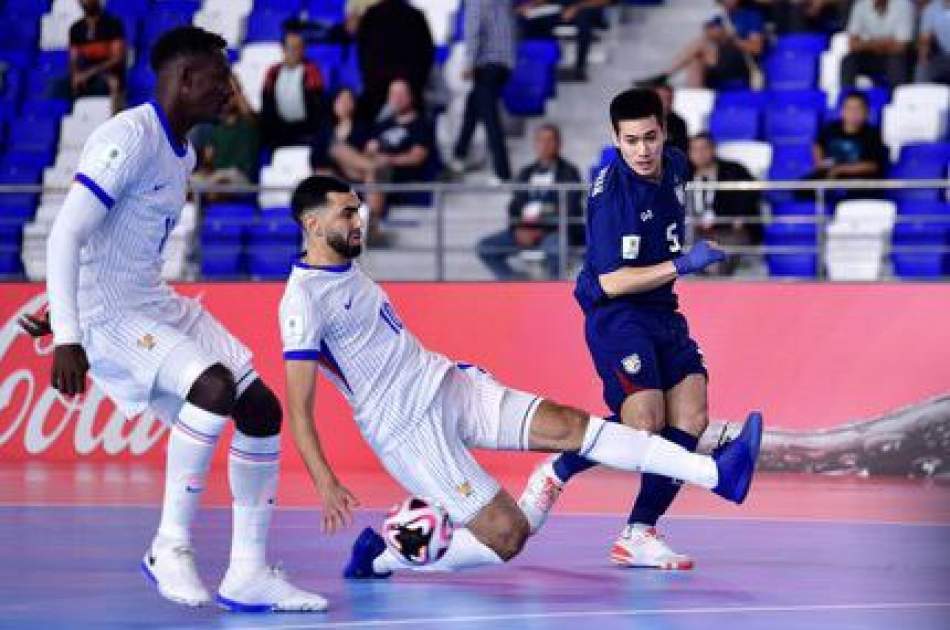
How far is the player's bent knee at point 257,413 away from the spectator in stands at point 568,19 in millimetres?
11500

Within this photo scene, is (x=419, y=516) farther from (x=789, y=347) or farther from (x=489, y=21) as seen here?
(x=489, y=21)

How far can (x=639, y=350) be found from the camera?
35.9ft

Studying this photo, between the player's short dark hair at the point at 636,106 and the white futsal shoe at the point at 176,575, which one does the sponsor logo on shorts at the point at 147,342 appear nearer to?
the white futsal shoe at the point at 176,575

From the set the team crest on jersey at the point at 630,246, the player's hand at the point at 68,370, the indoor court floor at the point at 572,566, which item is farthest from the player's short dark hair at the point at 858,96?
the player's hand at the point at 68,370

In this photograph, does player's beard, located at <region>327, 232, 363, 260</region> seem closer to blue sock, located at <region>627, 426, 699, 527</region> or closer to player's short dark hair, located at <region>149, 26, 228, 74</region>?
player's short dark hair, located at <region>149, 26, 228, 74</region>

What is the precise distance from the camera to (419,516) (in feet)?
32.0

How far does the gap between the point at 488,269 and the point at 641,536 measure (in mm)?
7597

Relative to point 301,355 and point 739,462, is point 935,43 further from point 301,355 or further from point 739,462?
point 301,355

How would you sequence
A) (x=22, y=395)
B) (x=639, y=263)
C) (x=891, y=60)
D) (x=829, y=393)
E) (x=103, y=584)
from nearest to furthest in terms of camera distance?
(x=103, y=584)
(x=639, y=263)
(x=829, y=393)
(x=22, y=395)
(x=891, y=60)

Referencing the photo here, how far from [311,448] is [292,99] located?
1099 centimetres

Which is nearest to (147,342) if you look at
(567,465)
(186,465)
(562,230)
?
(186,465)

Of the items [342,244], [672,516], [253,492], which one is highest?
[342,244]

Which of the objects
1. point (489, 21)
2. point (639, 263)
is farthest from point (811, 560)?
point (489, 21)

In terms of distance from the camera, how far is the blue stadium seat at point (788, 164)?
18125mm
